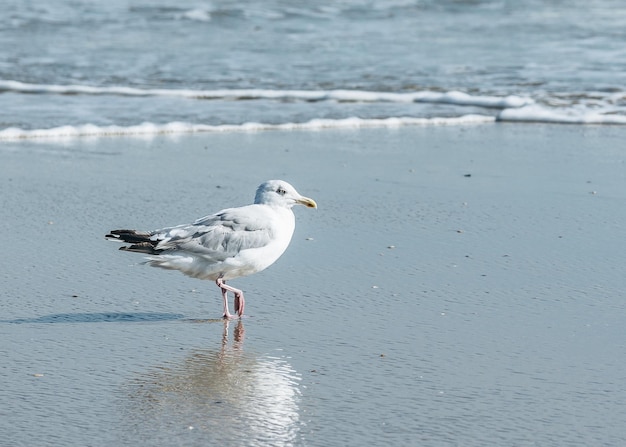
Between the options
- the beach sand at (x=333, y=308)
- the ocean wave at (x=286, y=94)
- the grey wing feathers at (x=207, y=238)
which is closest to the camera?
the beach sand at (x=333, y=308)

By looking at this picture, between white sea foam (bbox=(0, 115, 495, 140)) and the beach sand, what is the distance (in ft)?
3.23

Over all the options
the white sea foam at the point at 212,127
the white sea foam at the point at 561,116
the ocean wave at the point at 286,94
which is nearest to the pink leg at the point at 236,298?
the white sea foam at the point at 212,127

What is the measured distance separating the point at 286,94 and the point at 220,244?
8.23 m

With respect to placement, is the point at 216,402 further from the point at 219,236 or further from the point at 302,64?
the point at 302,64

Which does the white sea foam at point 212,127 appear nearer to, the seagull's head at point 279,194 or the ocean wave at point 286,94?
the ocean wave at point 286,94

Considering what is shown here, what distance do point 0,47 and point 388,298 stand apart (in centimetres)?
1322

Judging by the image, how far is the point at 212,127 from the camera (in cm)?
1112

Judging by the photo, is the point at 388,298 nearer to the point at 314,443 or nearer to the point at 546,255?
the point at 546,255

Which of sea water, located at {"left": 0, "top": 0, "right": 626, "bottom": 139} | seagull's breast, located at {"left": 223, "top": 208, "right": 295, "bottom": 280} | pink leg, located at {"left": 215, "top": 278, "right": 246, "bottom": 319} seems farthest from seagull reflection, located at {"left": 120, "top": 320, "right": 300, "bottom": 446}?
sea water, located at {"left": 0, "top": 0, "right": 626, "bottom": 139}

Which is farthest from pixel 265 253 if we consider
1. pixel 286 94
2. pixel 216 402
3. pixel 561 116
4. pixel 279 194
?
pixel 286 94

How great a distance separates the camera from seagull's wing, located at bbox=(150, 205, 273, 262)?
5.45m

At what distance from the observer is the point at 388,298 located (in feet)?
18.7

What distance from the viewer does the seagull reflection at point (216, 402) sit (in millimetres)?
3881

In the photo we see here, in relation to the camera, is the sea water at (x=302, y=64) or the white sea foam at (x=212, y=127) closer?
the white sea foam at (x=212, y=127)
